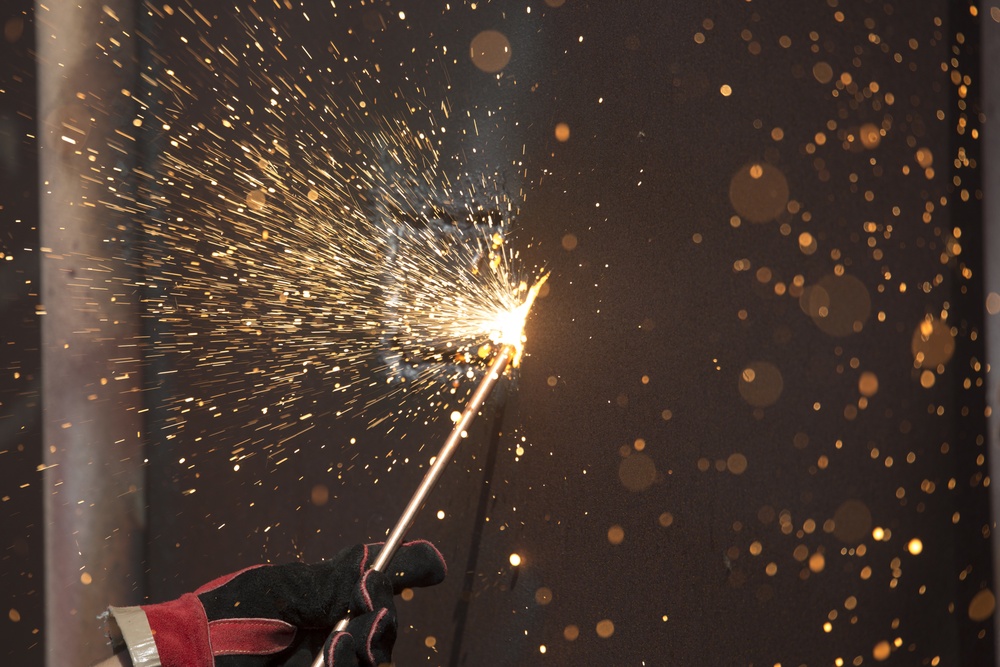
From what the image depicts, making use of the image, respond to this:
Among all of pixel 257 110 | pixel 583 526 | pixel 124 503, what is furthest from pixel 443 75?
pixel 124 503

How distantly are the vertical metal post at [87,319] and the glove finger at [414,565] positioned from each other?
49 centimetres

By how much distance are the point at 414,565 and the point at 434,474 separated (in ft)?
0.31

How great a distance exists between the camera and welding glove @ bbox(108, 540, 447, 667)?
29.0 inches

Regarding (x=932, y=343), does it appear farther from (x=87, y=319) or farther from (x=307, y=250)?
(x=87, y=319)

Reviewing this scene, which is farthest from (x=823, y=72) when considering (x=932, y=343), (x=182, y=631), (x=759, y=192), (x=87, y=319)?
(x=87, y=319)

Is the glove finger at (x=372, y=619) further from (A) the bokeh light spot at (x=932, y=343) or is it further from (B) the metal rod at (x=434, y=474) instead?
(A) the bokeh light spot at (x=932, y=343)

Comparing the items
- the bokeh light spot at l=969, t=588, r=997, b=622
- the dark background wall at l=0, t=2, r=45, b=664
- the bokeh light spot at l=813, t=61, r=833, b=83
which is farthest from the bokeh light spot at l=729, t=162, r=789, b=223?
the dark background wall at l=0, t=2, r=45, b=664

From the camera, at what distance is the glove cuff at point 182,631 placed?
0.74 m

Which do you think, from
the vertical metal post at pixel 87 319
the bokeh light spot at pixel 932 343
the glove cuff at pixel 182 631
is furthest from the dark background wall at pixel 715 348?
the vertical metal post at pixel 87 319

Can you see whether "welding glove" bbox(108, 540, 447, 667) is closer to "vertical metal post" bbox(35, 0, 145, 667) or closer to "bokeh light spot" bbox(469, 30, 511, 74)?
"vertical metal post" bbox(35, 0, 145, 667)

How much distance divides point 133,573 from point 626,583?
70cm

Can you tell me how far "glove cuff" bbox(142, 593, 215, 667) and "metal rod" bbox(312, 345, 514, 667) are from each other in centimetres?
11

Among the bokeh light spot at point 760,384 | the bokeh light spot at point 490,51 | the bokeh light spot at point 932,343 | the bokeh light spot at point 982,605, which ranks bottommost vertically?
the bokeh light spot at point 982,605

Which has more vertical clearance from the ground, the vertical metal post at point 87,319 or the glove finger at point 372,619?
the vertical metal post at point 87,319
